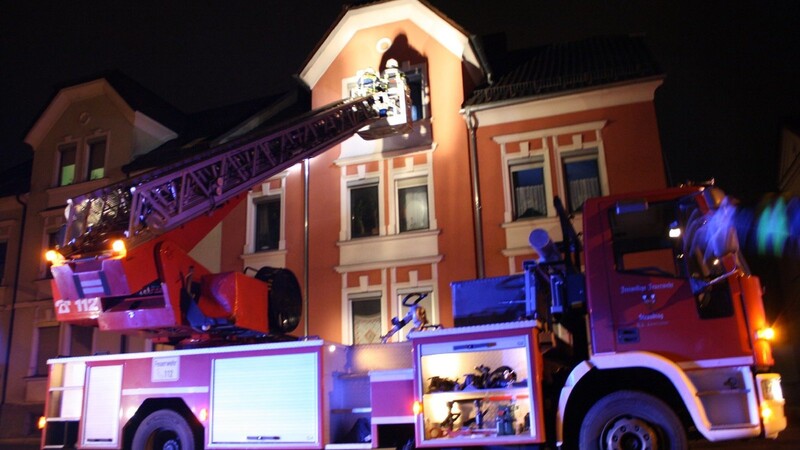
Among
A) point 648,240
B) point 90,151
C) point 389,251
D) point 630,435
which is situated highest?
point 90,151

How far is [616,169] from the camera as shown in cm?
1422

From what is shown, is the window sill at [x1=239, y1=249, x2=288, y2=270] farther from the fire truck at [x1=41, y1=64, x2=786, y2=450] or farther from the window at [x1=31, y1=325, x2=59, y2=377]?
the window at [x1=31, y1=325, x2=59, y2=377]

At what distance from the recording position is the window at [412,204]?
1564cm

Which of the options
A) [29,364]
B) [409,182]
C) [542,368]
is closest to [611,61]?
[409,182]

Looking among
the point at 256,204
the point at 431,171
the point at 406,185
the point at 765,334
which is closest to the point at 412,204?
the point at 406,185

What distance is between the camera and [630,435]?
21.8 feet

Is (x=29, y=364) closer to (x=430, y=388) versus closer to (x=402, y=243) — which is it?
(x=402, y=243)

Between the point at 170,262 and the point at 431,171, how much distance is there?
25.3 feet

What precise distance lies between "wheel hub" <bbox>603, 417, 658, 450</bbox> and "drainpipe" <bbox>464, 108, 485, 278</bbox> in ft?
25.5

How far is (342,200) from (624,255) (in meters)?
9.74

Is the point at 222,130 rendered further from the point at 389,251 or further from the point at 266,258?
the point at 389,251

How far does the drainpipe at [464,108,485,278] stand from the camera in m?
14.7

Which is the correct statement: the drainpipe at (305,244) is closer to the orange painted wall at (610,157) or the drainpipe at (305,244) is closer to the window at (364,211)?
the window at (364,211)

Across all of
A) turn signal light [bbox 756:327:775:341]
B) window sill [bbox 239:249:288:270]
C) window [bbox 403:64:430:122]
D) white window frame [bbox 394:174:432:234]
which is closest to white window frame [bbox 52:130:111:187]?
window sill [bbox 239:249:288:270]
